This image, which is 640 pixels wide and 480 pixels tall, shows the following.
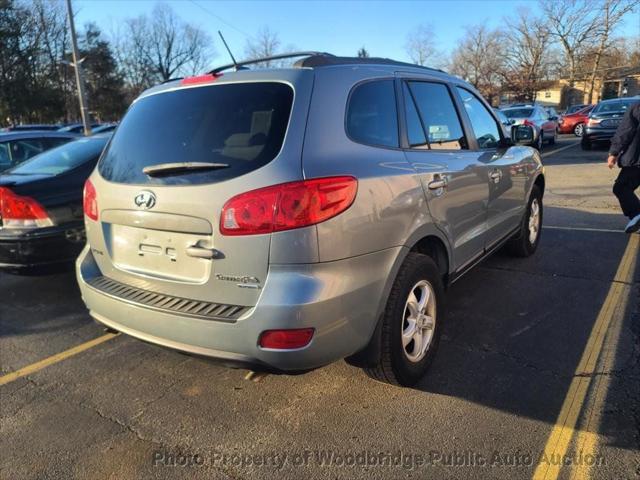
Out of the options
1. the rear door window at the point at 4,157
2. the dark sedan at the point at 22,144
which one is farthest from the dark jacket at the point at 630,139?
the rear door window at the point at 4,157

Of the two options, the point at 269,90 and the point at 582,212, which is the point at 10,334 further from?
the point at 582,212

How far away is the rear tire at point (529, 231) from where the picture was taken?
5.10 m

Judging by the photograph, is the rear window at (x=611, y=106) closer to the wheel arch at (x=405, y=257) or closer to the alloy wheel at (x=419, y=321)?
the wheel arch at (x=405, y=257)

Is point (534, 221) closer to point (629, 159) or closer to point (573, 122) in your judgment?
point (629, 159)

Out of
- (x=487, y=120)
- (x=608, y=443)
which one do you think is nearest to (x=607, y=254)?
(x=487, y=120)

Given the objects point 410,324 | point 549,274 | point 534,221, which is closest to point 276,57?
point 410,324

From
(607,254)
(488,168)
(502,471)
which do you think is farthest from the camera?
(607,254)

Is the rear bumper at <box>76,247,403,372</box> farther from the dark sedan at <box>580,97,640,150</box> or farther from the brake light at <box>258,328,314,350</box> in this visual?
the dark sedan at <box>580,97,640,150</box>

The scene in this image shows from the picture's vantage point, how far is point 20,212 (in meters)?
4.11

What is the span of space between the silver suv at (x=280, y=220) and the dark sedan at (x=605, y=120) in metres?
15.6

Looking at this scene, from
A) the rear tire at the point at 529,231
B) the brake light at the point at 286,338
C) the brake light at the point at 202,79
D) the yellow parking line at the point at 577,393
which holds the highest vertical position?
the brake light at the point at 202,79

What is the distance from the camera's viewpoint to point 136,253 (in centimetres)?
258

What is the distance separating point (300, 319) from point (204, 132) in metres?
1.10

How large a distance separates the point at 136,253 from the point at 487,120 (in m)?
3.27
